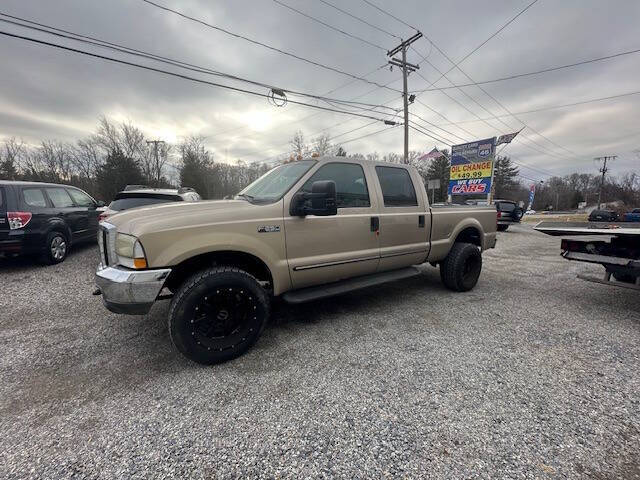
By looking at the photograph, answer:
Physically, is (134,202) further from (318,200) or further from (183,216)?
(318,200)

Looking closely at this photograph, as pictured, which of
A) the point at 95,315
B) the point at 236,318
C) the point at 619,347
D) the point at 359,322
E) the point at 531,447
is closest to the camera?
the point at 531,447

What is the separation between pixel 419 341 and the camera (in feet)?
9.88

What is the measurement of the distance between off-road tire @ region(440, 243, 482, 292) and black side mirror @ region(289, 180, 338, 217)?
2.61 meters

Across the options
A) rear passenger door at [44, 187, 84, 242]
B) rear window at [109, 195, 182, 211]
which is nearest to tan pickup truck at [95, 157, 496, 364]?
rear window at [109, 195, 182, 211]

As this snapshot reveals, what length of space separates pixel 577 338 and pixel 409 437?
260 cm

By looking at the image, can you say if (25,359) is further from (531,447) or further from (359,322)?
(531,447)

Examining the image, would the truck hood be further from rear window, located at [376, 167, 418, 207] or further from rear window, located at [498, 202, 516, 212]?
rear window, located at [498, 202, 516, 212]

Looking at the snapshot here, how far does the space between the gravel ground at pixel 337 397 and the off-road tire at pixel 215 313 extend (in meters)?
0.17

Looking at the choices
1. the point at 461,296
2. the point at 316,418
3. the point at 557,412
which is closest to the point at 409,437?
the point at 316,418

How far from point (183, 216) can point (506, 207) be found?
16247 millimetres

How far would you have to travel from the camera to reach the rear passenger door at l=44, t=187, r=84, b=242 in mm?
6102

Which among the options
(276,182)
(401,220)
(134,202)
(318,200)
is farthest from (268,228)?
(134,202)

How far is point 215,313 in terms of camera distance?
2.58 metres

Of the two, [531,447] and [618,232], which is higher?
[618,232]
